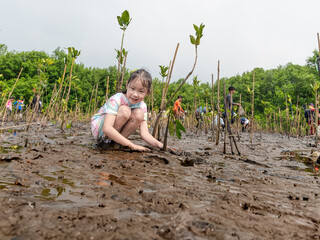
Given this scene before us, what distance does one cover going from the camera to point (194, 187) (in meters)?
1.33

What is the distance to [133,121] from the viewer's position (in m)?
2.68

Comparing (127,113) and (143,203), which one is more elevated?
(127,113)

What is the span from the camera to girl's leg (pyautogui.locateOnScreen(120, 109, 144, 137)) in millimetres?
2641

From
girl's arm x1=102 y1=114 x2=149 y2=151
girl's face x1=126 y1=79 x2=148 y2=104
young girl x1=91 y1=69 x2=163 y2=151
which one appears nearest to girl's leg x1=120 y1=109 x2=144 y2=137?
young girl x1=91 y1=69 x2=163 y2=151

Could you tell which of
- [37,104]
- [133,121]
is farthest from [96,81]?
[133,121]

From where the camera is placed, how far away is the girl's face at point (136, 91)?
237 centimetres

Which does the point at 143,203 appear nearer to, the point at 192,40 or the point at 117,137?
the point at 117,137

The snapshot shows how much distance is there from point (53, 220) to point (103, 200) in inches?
10.6

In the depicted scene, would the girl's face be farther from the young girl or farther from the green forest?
the green forest

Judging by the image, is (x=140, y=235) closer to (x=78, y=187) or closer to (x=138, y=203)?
(x=138, y=203)

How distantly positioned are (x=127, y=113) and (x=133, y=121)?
189 millimetres

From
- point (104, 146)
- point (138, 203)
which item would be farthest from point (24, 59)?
point (138, 203)

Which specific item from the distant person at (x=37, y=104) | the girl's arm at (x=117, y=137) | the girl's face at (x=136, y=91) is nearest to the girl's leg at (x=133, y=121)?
the girl's face at (x=136, y=91)

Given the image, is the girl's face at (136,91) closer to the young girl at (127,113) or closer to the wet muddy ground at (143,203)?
the young girl at (127,113)
